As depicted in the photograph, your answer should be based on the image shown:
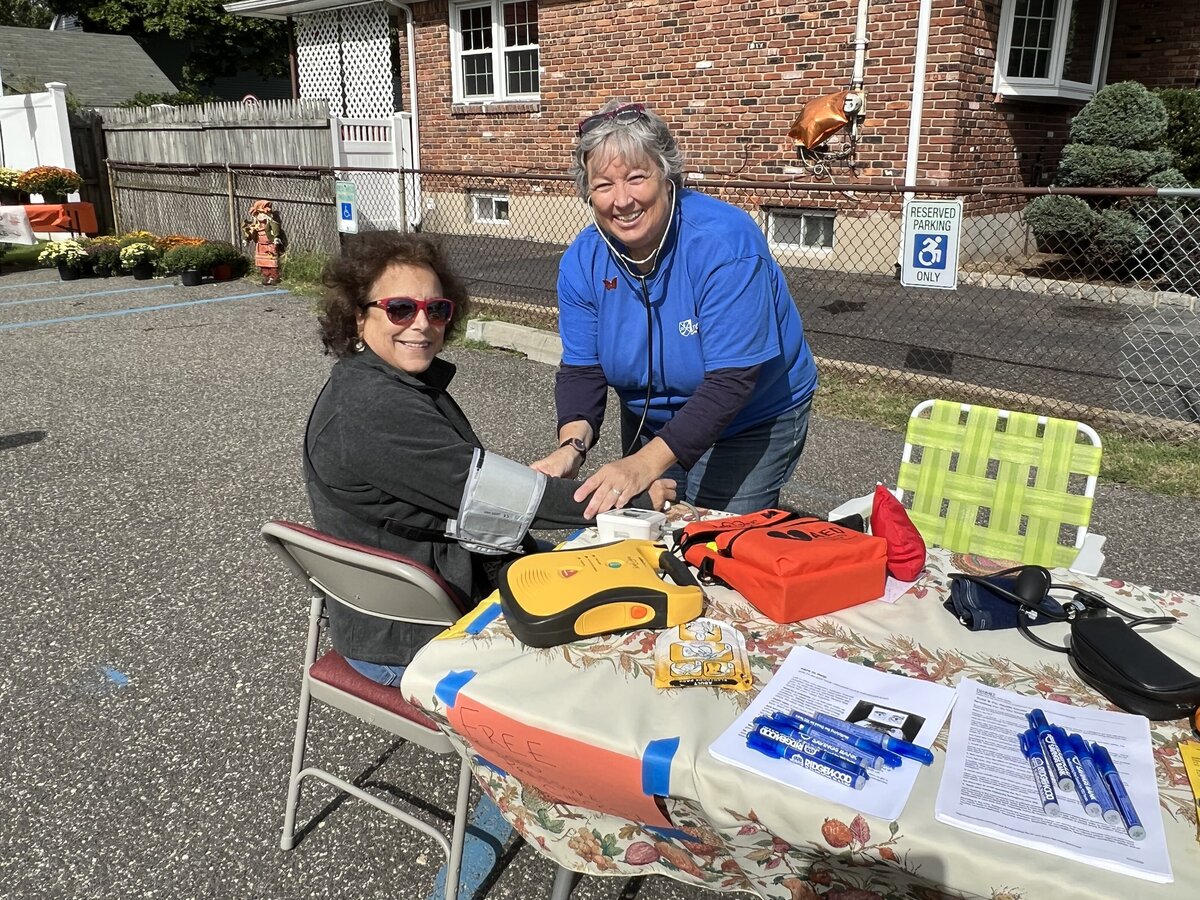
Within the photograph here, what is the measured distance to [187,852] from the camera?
2.36 meters

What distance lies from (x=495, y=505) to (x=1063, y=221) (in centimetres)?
900

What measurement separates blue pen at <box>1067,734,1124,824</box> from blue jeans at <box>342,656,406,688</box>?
1.46 m

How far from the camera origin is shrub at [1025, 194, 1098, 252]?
29.7 ft

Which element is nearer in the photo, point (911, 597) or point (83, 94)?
point (911, 597)

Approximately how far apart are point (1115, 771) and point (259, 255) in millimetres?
11415

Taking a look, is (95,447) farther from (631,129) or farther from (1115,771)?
(1115,771)

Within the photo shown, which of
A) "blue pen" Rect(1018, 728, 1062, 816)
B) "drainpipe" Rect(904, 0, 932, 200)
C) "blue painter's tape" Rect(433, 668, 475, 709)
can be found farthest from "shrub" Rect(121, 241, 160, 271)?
"blue pen" Rect(1018, 728, 1062, 816)

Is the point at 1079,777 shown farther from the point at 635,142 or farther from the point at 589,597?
the point at 635,142

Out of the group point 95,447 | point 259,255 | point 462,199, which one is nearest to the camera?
point 95,447

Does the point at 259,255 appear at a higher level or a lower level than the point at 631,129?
lower

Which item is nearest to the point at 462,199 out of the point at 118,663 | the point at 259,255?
the point at 259,255

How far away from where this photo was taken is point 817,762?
4.49 ft

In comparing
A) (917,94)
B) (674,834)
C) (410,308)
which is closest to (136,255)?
(917,94)

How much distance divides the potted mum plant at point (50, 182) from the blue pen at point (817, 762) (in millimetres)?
17065
